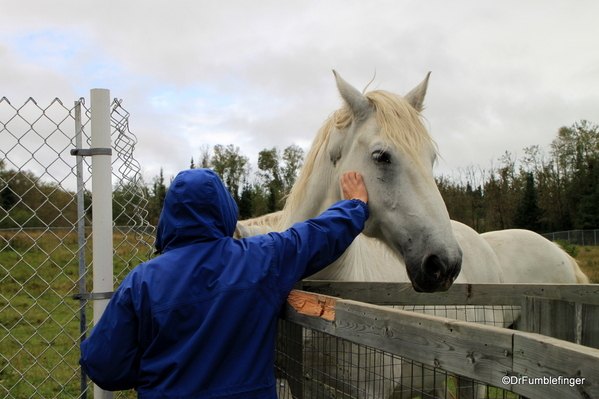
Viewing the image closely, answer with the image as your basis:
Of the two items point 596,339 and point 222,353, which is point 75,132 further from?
point 596,339

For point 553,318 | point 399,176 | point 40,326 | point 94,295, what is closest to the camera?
point 553,318

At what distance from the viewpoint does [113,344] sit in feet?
4.86

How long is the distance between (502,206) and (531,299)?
34693 millimetres

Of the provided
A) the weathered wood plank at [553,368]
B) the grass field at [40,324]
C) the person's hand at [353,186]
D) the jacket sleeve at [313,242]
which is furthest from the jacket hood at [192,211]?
the weathered wood plank at [553,368]

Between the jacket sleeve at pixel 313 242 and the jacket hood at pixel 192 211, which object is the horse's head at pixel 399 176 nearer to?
the jacket sleeve at pixel 313 242

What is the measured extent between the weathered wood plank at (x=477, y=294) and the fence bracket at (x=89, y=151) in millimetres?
1462

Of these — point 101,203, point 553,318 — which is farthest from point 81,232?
point 553,318

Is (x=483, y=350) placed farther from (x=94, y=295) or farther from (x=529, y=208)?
(x=529, y=208)

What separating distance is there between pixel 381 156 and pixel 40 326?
7.33 ft

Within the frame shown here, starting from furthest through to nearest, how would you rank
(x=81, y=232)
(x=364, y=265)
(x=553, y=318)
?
1. (x=364, y=265)
2. (x=81, y=232)
3. (x=553, y=318)

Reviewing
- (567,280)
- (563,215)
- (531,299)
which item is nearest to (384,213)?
(531,299)

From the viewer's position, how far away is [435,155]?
2.50m

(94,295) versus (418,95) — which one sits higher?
(418,95)

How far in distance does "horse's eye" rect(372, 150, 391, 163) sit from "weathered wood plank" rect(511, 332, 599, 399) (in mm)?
1511
